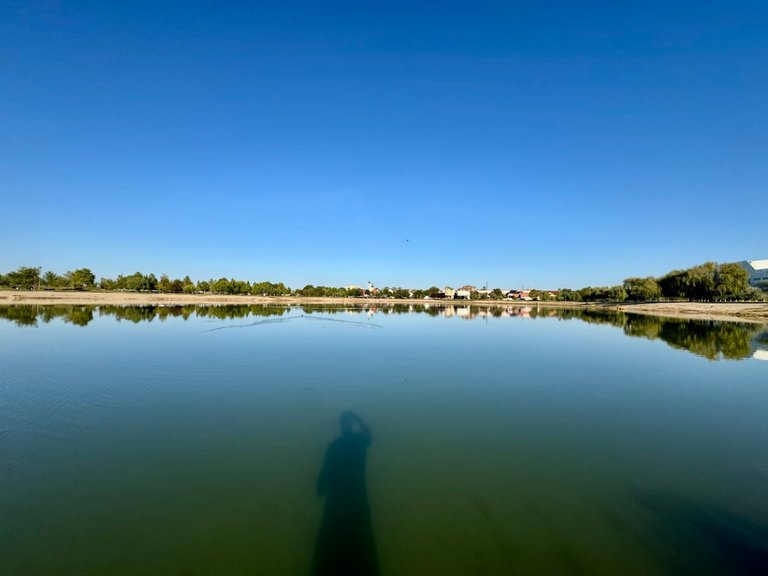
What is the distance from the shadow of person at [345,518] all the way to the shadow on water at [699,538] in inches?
165

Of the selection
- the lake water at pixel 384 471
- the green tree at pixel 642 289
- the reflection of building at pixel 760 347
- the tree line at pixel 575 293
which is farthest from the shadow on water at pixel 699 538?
the green tree at pixel 642 289

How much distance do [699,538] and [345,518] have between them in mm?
5522

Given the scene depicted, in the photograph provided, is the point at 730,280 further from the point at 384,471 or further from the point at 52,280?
the point at 52,280

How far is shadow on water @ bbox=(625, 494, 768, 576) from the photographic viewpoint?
17.2ft

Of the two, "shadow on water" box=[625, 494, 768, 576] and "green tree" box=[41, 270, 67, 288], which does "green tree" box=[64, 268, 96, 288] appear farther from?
"shadow on water" box=[625, 494, 768, 576]

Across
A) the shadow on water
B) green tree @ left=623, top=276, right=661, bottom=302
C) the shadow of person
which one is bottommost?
the shadow on water

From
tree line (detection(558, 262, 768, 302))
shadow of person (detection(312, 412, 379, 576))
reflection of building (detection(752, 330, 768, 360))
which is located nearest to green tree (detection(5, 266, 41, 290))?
shadow of person (detection(312, 412, 379, 576))

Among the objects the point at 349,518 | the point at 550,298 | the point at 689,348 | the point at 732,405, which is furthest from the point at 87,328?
the point at 550,298

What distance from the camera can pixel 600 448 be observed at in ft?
30.8

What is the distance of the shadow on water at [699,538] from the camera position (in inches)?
206

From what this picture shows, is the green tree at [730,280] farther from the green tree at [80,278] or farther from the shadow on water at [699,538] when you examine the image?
the green tree at [80,278]

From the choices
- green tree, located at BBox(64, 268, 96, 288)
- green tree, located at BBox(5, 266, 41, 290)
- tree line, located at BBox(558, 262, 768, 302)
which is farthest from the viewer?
green tree, located at BBox(64, 268, 96, 288)

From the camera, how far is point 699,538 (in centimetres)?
580

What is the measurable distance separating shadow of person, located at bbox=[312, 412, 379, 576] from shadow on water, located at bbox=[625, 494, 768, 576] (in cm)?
418
